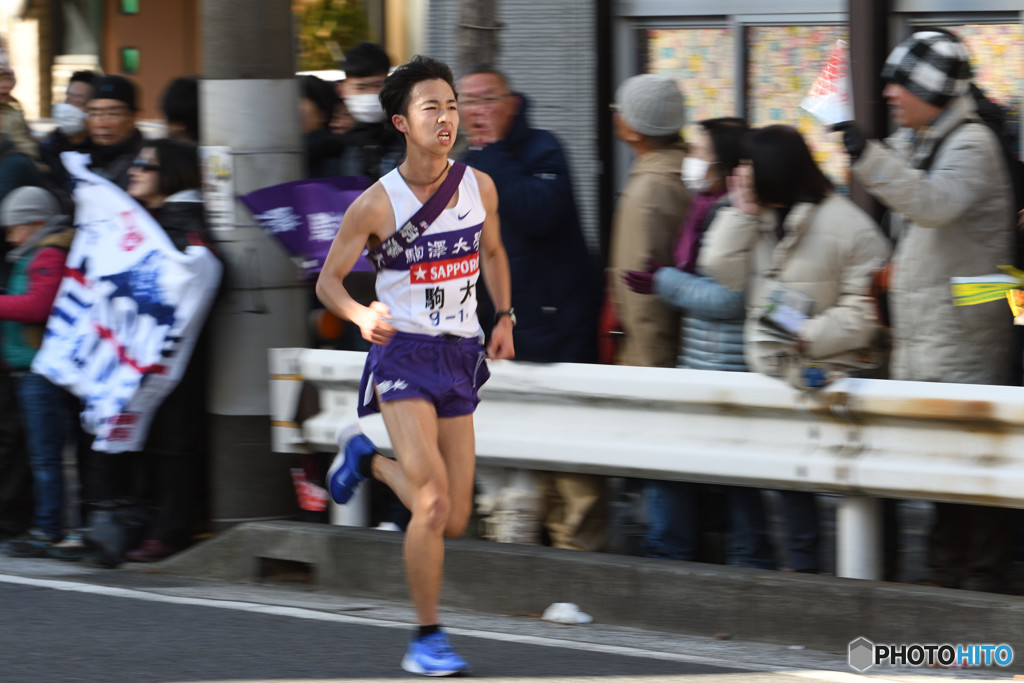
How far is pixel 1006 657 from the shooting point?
18.3 ft

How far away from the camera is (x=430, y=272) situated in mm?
5672

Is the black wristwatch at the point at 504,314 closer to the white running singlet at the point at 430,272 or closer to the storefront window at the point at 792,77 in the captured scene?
the white running singlet at the point at 430,272

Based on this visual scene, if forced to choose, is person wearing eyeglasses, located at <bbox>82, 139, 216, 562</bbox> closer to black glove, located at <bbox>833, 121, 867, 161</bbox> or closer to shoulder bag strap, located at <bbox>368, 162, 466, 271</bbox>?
shoulder bag strap, located at <bbox>368, 162, 466, 271</bbox>

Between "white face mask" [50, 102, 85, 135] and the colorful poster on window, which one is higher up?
the colorful poster on window

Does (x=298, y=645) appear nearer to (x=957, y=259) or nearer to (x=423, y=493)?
(x=423, y=493)

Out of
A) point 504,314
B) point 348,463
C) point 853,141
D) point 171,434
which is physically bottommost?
point 171,434

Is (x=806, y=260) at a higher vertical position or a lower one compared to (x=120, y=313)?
higher

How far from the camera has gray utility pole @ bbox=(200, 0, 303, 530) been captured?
7324 millimetres

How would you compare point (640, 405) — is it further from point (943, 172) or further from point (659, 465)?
point (943, 172)

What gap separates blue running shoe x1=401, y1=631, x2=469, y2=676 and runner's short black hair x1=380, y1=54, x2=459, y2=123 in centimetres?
174

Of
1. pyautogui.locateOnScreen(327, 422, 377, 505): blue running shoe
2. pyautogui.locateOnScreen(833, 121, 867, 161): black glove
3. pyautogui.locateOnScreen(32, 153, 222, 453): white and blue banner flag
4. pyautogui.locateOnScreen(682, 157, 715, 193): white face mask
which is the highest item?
pyautogui.locateOnScreen(833, 121, 867, 161): black glove

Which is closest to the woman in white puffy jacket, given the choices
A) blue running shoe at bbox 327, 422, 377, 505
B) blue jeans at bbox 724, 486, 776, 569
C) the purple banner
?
blue jeans at bbox 724, 486, 776, 569

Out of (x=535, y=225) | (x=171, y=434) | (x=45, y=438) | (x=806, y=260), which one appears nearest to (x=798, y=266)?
(x=806, y=260)

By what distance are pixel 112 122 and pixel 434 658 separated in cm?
446
